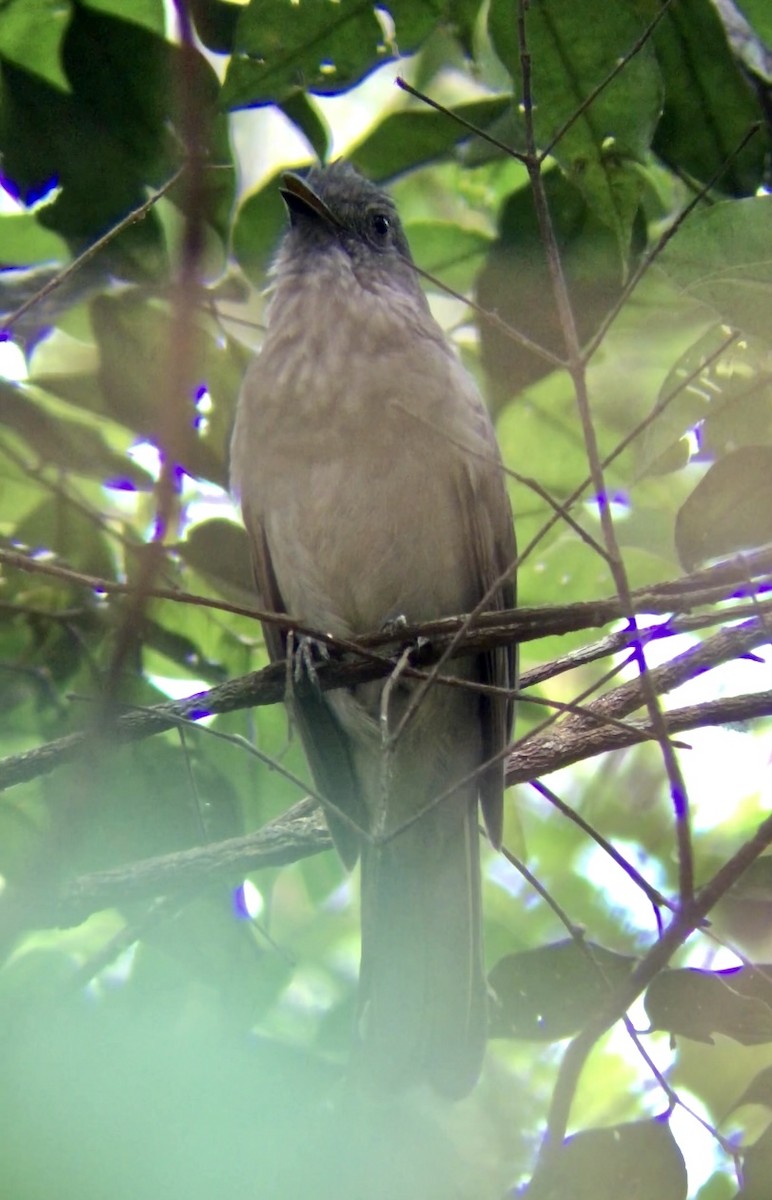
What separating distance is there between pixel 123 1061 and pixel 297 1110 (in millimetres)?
367

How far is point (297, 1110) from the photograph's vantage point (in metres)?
2.05

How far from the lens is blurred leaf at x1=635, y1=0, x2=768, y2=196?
2.77 meters

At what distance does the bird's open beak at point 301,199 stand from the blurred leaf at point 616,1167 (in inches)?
91.7

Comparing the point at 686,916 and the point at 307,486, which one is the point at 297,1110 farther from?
the point at 307,486

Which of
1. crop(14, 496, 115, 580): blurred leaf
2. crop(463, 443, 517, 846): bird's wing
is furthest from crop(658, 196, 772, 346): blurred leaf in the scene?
crop(14, 496, 115, 580): blurred leaf

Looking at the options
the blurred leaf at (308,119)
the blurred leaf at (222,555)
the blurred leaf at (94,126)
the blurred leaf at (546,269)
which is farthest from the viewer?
the blurred leaf at (222,555)

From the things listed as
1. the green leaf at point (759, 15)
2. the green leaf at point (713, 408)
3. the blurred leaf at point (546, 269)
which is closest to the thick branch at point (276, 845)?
the green leaf at point (713, 408)

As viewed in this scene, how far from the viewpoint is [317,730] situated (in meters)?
3.68

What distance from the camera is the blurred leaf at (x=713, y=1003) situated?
2279 millimetres

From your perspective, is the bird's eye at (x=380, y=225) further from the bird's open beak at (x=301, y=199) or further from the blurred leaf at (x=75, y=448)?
the blurred leaf at (x=75, y=448)

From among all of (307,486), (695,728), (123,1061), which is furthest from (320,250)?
(123,1061)

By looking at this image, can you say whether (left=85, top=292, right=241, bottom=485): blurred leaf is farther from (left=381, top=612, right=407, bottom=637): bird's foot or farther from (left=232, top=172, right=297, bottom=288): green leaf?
(left=381, top=612, right=407, bottom=637): bird's foot

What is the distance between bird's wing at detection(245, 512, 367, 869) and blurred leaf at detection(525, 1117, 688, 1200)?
142cm

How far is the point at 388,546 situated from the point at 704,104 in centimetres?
136
